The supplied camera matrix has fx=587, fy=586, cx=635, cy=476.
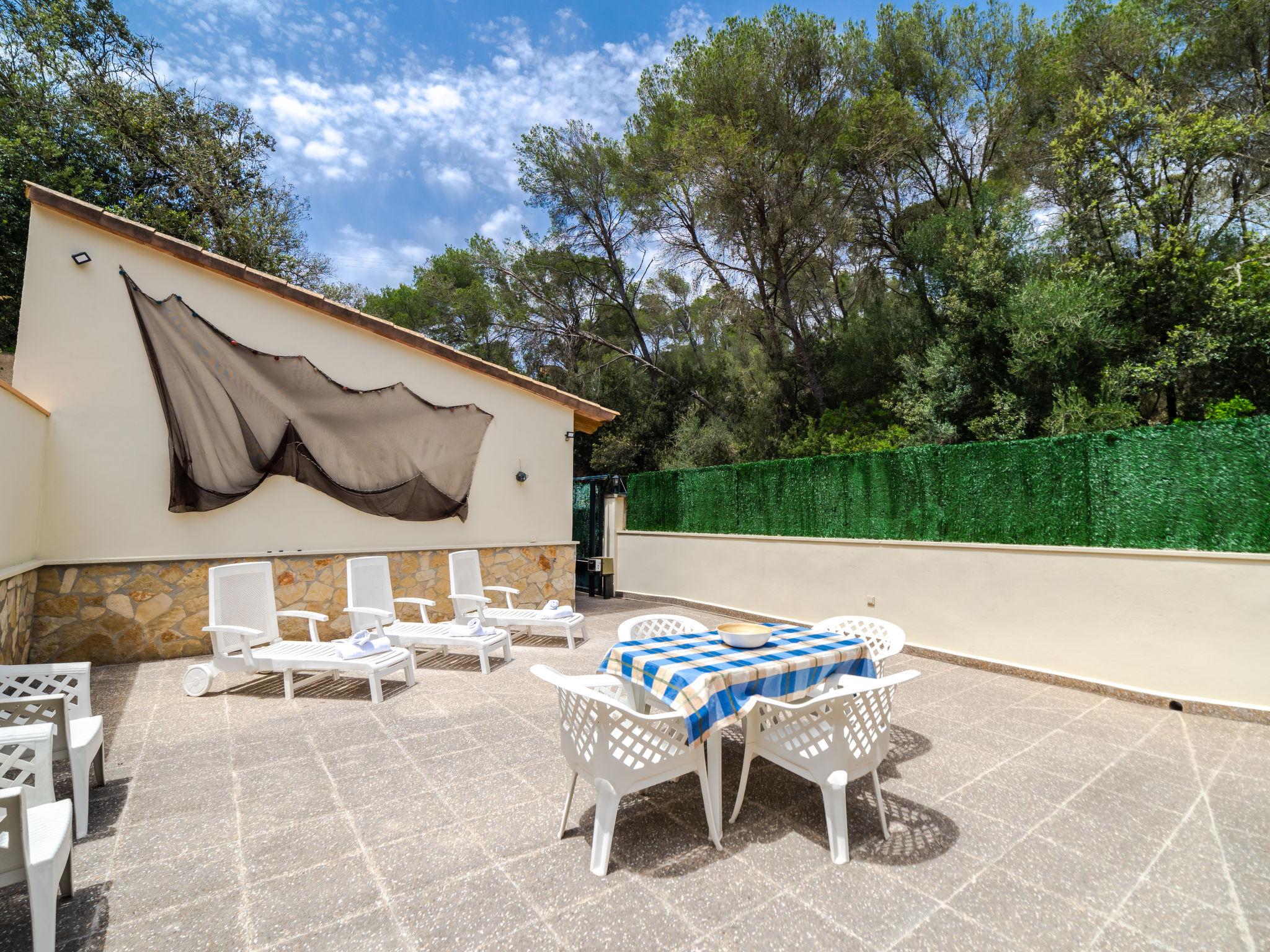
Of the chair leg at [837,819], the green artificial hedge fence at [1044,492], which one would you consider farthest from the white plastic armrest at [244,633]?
the green artificial hedge fence at [1044,492]

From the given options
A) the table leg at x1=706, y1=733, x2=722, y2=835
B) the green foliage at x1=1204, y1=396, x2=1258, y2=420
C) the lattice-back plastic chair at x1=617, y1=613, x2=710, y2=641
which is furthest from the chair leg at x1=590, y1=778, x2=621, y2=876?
the green foliage at x1=1204, y1=396, x2=1258, y2=420

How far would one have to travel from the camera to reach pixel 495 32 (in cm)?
1025

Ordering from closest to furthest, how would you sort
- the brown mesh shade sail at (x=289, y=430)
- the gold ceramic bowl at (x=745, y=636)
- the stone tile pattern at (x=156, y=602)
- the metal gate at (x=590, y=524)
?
the gold ceramic bowl at (x=745, y=636) → the stone tile pattern at (x=156, y=602) → the brown mesh shade sail at (x=289, y=430) → the metal gate at (x=590, y=524)

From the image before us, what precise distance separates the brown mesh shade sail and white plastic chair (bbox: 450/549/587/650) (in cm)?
87

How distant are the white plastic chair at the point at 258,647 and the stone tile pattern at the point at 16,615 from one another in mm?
1182

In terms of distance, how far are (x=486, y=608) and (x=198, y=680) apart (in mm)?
2665

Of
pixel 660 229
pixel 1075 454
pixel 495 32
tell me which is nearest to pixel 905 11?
pixel 660 229

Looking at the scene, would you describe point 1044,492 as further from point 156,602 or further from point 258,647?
point 156,602

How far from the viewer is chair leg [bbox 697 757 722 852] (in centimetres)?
251

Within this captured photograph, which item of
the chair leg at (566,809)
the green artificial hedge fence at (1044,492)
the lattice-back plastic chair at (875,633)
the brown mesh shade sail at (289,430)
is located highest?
the brown mesh shade sail at (289,430)

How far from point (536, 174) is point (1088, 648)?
47.2ft

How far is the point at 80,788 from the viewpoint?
2.55 meters

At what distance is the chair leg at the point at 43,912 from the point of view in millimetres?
1573

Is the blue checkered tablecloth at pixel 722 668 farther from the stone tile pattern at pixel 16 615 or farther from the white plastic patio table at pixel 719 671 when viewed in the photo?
the stone tile pattern at pixel 16 615
